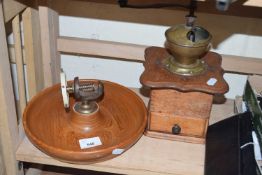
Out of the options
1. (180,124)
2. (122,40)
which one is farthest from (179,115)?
(122,40)

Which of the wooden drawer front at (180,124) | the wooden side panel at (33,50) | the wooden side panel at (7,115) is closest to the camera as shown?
the wooden side panel at (7,115)

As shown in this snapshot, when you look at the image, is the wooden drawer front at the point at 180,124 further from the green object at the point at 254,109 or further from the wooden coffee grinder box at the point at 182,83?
the green object at the point at 254,109

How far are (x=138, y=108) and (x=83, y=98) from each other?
0.19 metres

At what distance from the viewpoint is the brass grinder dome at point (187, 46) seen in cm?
92

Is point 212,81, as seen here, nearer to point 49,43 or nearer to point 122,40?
point 122,40

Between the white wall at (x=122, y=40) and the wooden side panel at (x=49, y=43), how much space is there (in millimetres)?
55

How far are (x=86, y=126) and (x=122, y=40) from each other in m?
0.34

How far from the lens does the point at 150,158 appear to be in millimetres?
1026

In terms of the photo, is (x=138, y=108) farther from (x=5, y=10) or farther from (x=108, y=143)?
(x=5, y=10)

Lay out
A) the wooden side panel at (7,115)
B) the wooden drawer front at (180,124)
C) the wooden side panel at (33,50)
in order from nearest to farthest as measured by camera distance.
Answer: the wooden side panel at (7,115) → the wooden drawer front at (180,124) → the wooden side panel at (33,50)

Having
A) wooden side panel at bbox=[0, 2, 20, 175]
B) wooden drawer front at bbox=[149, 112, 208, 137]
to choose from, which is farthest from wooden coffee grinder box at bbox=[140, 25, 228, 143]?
wooden side panel at bbox=[0, 2, 20, 175]

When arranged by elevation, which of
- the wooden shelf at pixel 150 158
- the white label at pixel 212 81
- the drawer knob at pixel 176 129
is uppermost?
the white label at pixel 212 81

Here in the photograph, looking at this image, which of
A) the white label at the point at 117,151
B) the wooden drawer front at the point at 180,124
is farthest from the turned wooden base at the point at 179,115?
the white label at the point at 117,151

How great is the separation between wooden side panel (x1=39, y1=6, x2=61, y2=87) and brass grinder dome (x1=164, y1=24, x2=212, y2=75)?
40 cm
